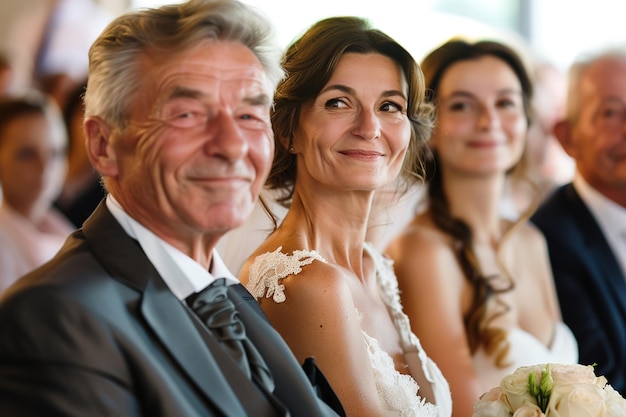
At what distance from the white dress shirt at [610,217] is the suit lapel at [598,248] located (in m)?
0.02

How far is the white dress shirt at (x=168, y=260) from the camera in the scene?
4.71 feet

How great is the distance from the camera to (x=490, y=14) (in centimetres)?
776

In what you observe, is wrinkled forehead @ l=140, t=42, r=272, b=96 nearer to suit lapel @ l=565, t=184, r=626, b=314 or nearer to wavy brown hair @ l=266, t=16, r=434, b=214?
wavy brown hair @ l=266, t=16, r=434, b=214

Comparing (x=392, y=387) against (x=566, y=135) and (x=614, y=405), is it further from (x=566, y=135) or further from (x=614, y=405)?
(x=566, y=135)

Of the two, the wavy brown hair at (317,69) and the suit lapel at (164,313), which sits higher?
the wavy brown hair at (317,69)

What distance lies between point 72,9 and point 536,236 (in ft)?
14.9

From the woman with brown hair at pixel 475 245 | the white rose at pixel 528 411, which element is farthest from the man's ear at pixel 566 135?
the white rose at pixel 528 411

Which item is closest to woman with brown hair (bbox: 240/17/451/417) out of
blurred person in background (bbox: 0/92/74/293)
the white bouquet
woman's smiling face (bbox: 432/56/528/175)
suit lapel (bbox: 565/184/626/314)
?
the white bouquet

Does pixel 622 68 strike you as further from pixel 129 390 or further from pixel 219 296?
pixel 129 390

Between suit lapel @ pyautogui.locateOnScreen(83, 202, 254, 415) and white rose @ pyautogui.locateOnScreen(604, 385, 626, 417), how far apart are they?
0.64 metres

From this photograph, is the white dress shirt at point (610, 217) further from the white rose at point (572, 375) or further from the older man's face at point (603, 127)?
the white rose at point (572, 375)

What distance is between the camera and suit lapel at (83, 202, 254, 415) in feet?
4.41

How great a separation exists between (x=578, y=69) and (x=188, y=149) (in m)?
2.00

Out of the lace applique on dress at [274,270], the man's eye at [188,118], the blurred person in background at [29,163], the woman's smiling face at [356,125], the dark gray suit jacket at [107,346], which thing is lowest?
the blurred person in background at [29,163]
